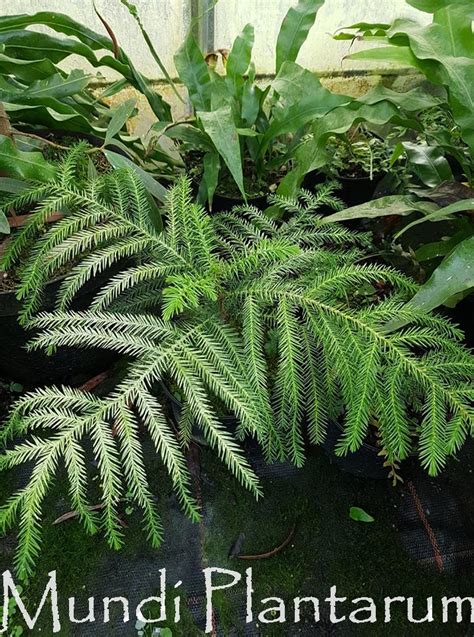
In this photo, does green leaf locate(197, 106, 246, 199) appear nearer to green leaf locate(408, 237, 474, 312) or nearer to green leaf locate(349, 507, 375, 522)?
green leaf locate(408, 237, 474, 312)

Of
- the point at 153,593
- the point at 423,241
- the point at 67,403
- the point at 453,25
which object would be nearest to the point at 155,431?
the point at 67,403

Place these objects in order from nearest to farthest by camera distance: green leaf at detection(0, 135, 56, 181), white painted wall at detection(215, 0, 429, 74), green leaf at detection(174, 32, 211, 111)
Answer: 1. green leaf at detection(0, 135, 56, 181)
2. green leaf at detection(174, 32, 211, 111)
3. white painted wall at detection(215, 0, 429, 74)

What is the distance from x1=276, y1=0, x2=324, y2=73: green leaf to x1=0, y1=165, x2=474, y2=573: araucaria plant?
0.61 meters

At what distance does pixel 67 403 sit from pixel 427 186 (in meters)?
0.93

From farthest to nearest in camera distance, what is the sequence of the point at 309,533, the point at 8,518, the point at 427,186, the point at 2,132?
the point at 427,186
the point at 309,533
the point at 2,132
the point at 8,518

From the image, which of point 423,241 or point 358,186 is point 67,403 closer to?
point 423,241

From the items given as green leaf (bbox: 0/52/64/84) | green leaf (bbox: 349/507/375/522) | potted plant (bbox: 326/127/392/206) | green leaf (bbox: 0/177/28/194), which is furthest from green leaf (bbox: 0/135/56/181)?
green leaf (bbox: 349/507/375/522)

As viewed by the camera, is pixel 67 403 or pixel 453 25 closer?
pixel 67 403

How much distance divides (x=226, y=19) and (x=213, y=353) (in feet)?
3.85

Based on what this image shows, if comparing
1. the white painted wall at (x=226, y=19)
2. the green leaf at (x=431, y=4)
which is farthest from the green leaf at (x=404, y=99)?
the white painted wall at (x=226, y=19)

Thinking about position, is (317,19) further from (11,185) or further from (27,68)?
(11,185)

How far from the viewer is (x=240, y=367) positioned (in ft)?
2.45

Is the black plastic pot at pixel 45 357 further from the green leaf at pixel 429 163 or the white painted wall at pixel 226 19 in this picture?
the white painted wall at pixel 226 19

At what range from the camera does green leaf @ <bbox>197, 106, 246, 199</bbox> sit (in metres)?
1.08
